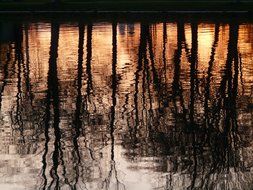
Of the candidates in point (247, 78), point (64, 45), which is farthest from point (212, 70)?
point (64, 45)

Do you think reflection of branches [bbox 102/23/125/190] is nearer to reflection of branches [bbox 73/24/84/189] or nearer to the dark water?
the dark water

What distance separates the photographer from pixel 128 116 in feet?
66.3

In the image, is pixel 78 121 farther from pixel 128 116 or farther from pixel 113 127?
pixel 128 116

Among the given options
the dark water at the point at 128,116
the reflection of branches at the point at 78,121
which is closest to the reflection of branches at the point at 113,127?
the dark water at the point at 128,116

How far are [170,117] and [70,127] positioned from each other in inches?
122

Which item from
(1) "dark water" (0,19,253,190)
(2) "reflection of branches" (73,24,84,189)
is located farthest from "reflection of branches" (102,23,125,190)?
(2) "reflection of branches" (73,24,84,189)

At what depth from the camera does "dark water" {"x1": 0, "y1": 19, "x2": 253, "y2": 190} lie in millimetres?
14597

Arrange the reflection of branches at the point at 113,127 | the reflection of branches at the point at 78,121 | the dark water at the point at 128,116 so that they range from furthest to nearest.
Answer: the reflection of branches at the point at 78,121
the dark water at the point at 128,116
the reflection of branches at the point at 113,127

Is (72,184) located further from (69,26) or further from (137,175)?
(69,26)

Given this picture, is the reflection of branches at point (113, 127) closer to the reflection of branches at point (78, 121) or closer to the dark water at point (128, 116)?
the dark water at point (128, 116)

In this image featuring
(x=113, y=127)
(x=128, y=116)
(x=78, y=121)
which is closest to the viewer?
(x=113, y=127)

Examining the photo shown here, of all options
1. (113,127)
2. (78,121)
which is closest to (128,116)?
(113,127)

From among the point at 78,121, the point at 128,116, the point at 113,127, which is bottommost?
the point at 113,127

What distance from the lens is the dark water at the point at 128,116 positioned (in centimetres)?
1460
